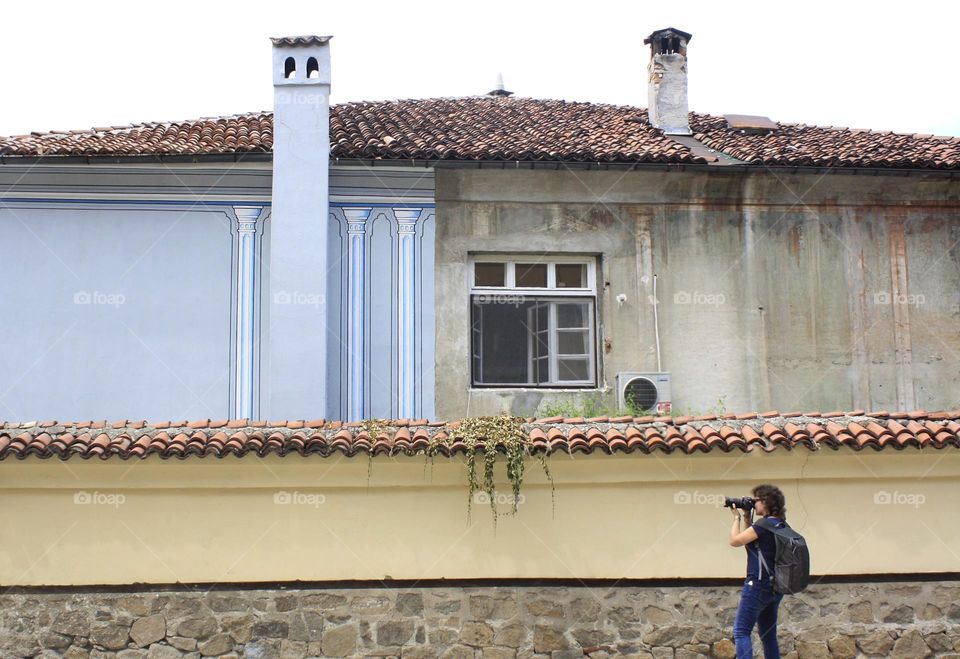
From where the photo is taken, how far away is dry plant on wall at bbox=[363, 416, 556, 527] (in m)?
9.53

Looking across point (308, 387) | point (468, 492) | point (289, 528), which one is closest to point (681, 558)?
point (468, 492)

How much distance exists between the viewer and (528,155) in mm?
13594

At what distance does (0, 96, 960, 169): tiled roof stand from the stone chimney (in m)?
0.31

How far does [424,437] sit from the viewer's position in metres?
9.57

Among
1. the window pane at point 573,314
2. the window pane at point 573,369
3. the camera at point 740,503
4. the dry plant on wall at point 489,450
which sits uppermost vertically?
the window pane at point 573,314

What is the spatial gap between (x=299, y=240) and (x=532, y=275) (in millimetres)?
3123

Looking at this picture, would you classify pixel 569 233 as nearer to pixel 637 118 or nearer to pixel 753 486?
pixel 637 118

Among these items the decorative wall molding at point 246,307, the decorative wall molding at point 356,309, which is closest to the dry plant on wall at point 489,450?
the decorative wall molding at point 356,309

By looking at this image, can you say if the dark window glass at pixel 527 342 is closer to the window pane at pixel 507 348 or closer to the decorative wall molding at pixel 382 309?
the window pane at pixel 507 348

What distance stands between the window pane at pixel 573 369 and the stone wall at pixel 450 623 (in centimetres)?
470

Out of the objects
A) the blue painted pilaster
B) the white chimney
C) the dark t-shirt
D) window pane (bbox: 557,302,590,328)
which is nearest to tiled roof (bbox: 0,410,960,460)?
the dark t-shirt

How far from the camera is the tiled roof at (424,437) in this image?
945 cm

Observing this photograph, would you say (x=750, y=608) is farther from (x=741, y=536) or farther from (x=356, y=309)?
(x=356, y=309)

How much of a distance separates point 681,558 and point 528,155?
5.79 metres
